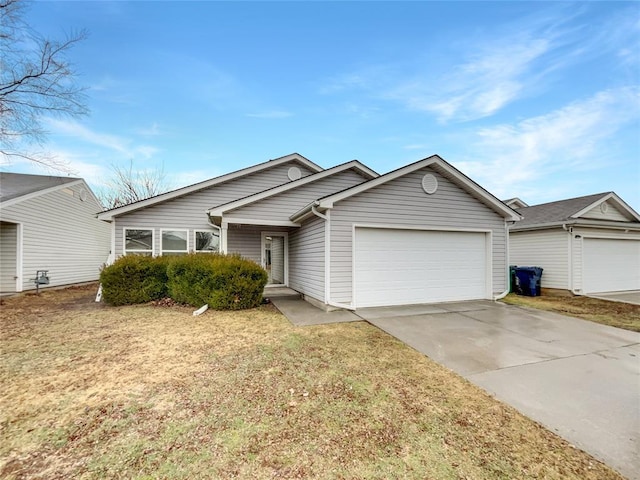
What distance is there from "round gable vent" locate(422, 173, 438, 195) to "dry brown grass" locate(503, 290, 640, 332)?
4490mm

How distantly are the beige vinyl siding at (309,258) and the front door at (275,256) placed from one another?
0.75 m

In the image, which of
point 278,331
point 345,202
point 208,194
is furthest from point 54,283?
point 345,202

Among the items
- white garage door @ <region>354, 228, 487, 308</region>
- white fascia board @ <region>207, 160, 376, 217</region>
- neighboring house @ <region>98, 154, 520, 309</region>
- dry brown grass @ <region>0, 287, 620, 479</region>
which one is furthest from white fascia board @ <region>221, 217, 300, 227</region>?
dry brown grass @ <region>0, 287, 620, 479</region>

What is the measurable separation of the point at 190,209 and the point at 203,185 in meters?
1.10

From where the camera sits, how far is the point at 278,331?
579 cm

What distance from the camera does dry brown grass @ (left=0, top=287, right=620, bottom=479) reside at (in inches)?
85.1

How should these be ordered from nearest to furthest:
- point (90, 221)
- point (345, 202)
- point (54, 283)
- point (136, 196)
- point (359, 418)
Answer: point (359, 418)
point (345, 202)
point (54, 283)
point (90, 221)
point (136, 196)

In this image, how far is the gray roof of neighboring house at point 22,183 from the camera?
37.2 ft

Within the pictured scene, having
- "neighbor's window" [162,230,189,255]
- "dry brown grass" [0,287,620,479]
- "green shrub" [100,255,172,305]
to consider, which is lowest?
"dry brown grass" [0,287,620,479]

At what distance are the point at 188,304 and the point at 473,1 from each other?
12.2 m

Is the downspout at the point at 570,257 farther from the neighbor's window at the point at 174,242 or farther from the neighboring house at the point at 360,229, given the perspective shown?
the neighbor's window at the point at 174,242

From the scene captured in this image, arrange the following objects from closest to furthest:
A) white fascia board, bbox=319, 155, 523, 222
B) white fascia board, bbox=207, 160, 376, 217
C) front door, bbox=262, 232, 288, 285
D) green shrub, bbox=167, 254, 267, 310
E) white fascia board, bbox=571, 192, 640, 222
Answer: white fascia board, bbox=319, 155, 523, 222, green shrub, bbox=167, 254, 267, 310, white fascia board, bbox=207, 160, 376, 217, white fascia board, bbox=571, 192, 640, 222, front door, bbox=262, 232, 288, 285

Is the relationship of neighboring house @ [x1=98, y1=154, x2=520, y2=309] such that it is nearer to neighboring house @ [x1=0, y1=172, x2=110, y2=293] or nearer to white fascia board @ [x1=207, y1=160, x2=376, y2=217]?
white fascia board @ [x1=207, y1=160, x2=376, y2=217]

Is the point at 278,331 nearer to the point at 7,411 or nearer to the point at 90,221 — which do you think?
the point at 7,411
